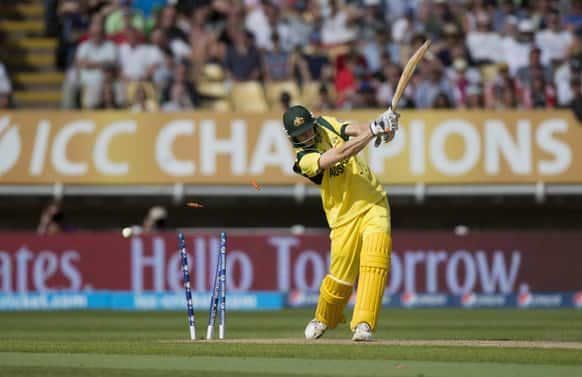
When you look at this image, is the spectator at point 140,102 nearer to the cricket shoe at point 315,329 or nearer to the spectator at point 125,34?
the spectator at point 125,34

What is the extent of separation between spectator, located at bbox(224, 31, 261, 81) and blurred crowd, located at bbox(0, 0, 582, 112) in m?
0.02

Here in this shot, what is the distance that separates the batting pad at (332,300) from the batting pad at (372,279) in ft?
1.14

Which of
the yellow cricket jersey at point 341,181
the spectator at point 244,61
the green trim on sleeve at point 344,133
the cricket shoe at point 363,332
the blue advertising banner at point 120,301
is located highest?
the spectator at point 244,61

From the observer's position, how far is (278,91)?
805 inches

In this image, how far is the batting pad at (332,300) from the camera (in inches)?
424

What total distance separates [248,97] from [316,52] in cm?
155

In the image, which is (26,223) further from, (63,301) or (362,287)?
(362,287)

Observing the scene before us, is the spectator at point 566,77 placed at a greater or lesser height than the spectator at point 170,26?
lesser

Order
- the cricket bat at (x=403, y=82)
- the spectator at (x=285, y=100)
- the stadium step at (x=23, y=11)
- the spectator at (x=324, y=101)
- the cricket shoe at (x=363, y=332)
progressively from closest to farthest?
1. the cricket bat at (x=403, y=82)
2. the cricket shoe at (x=363, y=332)
3. the spectator at (x=324, y=101)
4. the spectator at (x=285, y=100)
5. the stadium step at (x=23, y=11)

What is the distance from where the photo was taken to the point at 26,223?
69.4ft

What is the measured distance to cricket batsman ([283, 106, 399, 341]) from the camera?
10383 mm

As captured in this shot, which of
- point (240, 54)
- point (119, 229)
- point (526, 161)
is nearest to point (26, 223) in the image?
point (119, 229)

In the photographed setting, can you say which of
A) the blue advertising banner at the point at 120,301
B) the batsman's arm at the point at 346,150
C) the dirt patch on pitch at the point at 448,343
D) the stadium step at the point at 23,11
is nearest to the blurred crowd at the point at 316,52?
the stadium step at the point at 23,11

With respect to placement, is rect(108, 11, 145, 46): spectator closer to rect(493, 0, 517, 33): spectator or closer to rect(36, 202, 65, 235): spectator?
rect(36, 202, 65, 235): spectator
